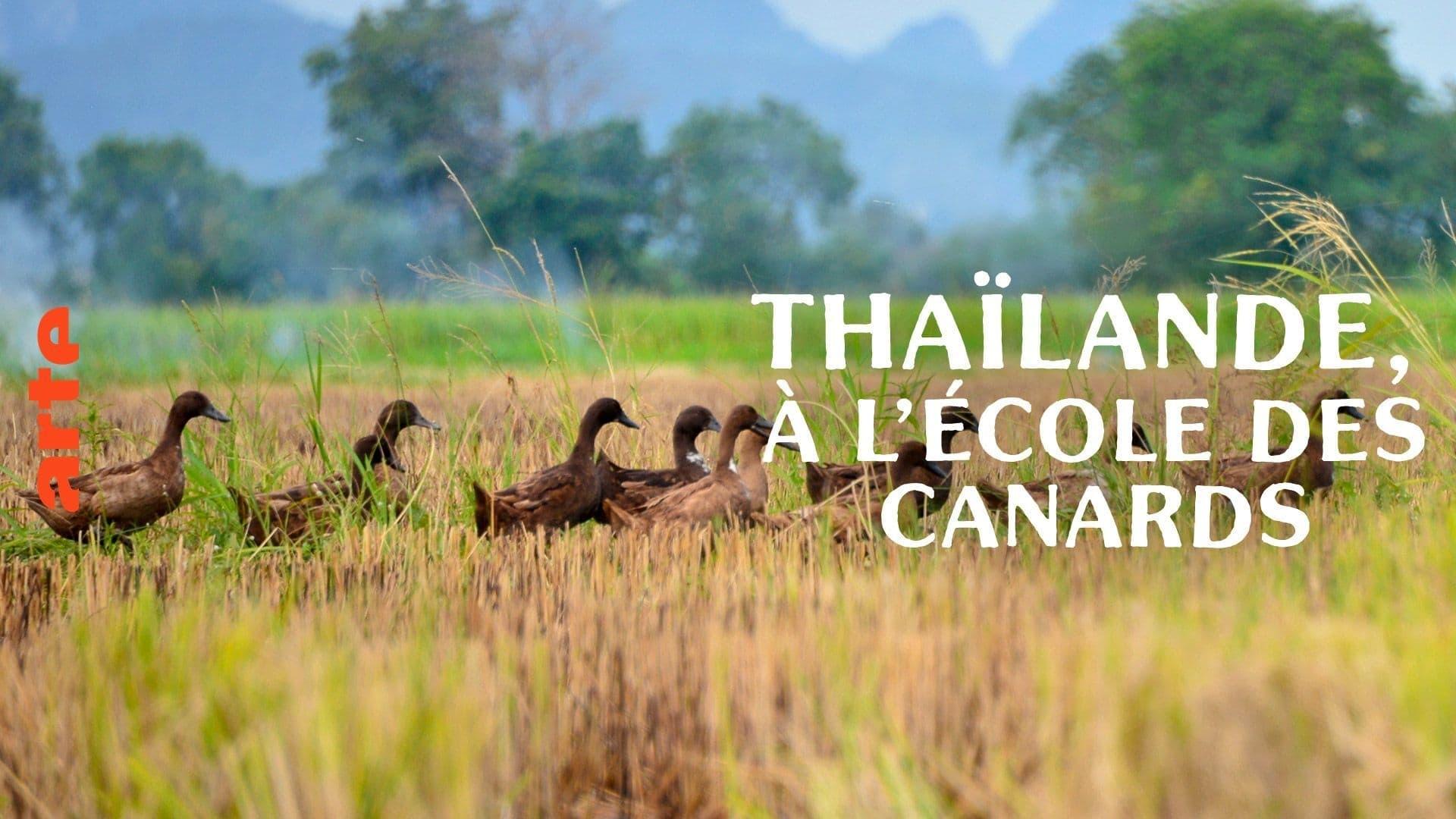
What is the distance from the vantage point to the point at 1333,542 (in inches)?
169

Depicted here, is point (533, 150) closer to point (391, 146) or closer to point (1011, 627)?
point (391, 146)

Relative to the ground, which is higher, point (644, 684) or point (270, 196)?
point (270, 196)

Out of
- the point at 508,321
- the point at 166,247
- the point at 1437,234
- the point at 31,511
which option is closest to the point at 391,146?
the point at 166,247

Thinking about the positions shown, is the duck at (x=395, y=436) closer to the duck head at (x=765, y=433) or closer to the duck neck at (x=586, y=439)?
the duck neck at (x=586, y=439)

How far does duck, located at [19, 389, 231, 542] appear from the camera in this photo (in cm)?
541

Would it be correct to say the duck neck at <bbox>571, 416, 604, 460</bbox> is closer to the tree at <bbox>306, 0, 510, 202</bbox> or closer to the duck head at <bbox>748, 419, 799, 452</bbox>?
the duck head at <bbox>748, 419, 799, 452</bbox>

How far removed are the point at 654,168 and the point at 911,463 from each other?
2870cm

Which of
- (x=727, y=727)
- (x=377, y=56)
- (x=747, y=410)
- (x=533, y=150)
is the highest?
(x=377, y=56)

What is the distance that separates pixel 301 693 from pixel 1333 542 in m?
3.24

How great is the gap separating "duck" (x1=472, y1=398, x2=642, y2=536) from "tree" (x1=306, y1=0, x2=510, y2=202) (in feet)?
96.6

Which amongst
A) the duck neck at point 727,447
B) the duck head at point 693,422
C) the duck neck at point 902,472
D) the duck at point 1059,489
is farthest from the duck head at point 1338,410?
the duck head at point 693,422

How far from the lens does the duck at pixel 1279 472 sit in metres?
5.56

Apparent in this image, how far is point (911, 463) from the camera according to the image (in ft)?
17.8

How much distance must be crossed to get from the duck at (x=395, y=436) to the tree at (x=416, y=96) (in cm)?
2880
